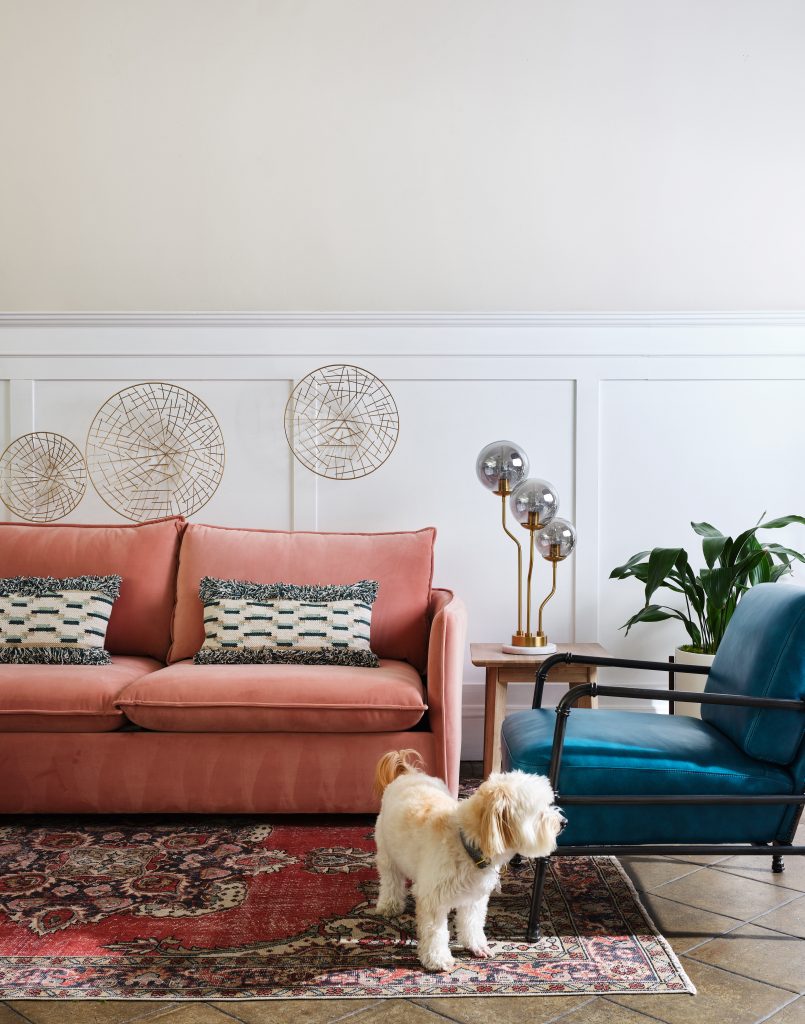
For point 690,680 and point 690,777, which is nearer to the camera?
point 690,777

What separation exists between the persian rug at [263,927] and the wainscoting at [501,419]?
1514mm

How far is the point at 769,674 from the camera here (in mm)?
2143

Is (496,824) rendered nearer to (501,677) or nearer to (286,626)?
(501,677)

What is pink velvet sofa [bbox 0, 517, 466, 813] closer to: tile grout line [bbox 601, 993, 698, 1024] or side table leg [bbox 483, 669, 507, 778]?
side table leg [bbox 483, 669, 507, 778]

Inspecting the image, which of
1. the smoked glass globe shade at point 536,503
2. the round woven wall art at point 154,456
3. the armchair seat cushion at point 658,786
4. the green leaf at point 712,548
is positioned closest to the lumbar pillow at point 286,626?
the smoked glass globe shade at point 536,503

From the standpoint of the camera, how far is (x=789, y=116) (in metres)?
3.73

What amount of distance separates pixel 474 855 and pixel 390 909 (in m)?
0.43

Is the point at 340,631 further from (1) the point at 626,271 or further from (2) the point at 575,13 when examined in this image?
(2) the point at 575,13

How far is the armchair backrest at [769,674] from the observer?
2090mm

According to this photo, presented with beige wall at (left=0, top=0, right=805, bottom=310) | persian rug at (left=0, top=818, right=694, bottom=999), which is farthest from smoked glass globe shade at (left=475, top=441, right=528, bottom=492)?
persian rug at (left=0, top=818, right=694, bottom=999)

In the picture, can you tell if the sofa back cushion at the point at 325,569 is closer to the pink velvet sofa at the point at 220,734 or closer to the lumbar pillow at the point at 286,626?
the lumbar pillow at the point at 286,626

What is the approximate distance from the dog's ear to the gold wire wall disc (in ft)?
8.92

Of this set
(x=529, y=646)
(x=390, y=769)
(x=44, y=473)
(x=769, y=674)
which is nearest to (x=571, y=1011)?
(x=390, y=769)

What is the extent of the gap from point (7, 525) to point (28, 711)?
97cm
